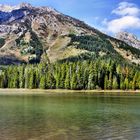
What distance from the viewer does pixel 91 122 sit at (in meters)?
61.8

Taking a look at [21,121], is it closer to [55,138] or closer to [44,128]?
[44,128]

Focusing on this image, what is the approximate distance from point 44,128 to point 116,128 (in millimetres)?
10661

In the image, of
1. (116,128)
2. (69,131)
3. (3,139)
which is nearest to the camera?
(3,139)

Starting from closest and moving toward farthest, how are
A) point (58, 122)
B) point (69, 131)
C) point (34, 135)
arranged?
point (34, 135) < point (69, 131) < point (58, 122)

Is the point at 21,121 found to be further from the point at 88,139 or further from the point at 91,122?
the point at 88,139

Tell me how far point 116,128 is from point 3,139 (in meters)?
18.1

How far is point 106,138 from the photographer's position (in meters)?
45.1

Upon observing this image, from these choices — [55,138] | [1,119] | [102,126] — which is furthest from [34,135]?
[1,119]

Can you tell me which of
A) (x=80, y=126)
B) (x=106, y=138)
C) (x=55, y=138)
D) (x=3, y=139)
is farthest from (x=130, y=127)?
(x=3, y=139)

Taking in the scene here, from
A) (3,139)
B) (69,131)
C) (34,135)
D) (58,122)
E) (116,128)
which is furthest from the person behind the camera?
(58,122)

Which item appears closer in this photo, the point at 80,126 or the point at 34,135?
the point at 34,135

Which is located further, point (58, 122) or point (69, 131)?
point (58, 122)

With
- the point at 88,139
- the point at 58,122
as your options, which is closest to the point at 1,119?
the point at 58,122

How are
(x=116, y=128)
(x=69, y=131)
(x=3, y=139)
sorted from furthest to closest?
(x=116, y=128)
(x=69, y=131)
(x=3, y=139)
